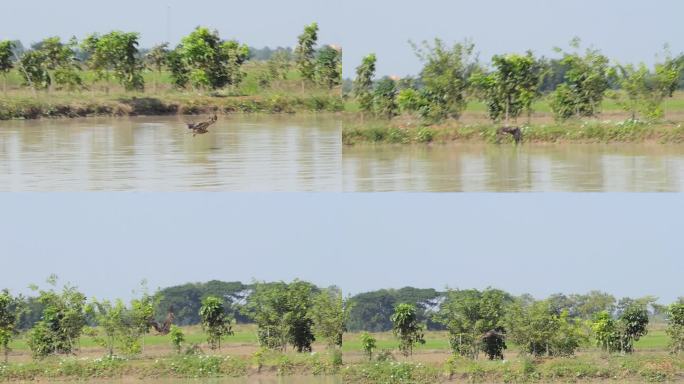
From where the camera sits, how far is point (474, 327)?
15586 millimetres

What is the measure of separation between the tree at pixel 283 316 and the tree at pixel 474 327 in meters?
2.01

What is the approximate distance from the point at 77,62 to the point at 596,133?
9869mm

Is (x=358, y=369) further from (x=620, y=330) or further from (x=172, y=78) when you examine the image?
(x=172, y=78)

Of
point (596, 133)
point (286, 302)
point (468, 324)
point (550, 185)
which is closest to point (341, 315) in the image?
point (286, 302)

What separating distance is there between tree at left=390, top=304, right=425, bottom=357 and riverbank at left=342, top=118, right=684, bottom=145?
12.8ft

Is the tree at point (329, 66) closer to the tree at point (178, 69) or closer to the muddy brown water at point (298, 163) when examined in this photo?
the tree at point (178, 69)

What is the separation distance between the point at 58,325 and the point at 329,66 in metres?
5.72

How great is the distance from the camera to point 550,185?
32.3ft

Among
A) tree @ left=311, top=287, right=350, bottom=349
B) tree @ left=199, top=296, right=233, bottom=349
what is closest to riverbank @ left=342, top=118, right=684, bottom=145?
tree @ left=311, top=287, right=350, bottom=349

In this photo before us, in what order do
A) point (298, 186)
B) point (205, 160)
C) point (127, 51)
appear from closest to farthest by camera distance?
point (298, 186) → point (205, 160) → point (127, 51)

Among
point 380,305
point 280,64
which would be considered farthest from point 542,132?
point 380,305

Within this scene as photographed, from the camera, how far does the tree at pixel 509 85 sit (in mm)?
14188

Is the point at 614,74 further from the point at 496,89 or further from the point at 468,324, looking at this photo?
the point at 468,324

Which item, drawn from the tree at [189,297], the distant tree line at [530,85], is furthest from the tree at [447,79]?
the tree at [189,297]
